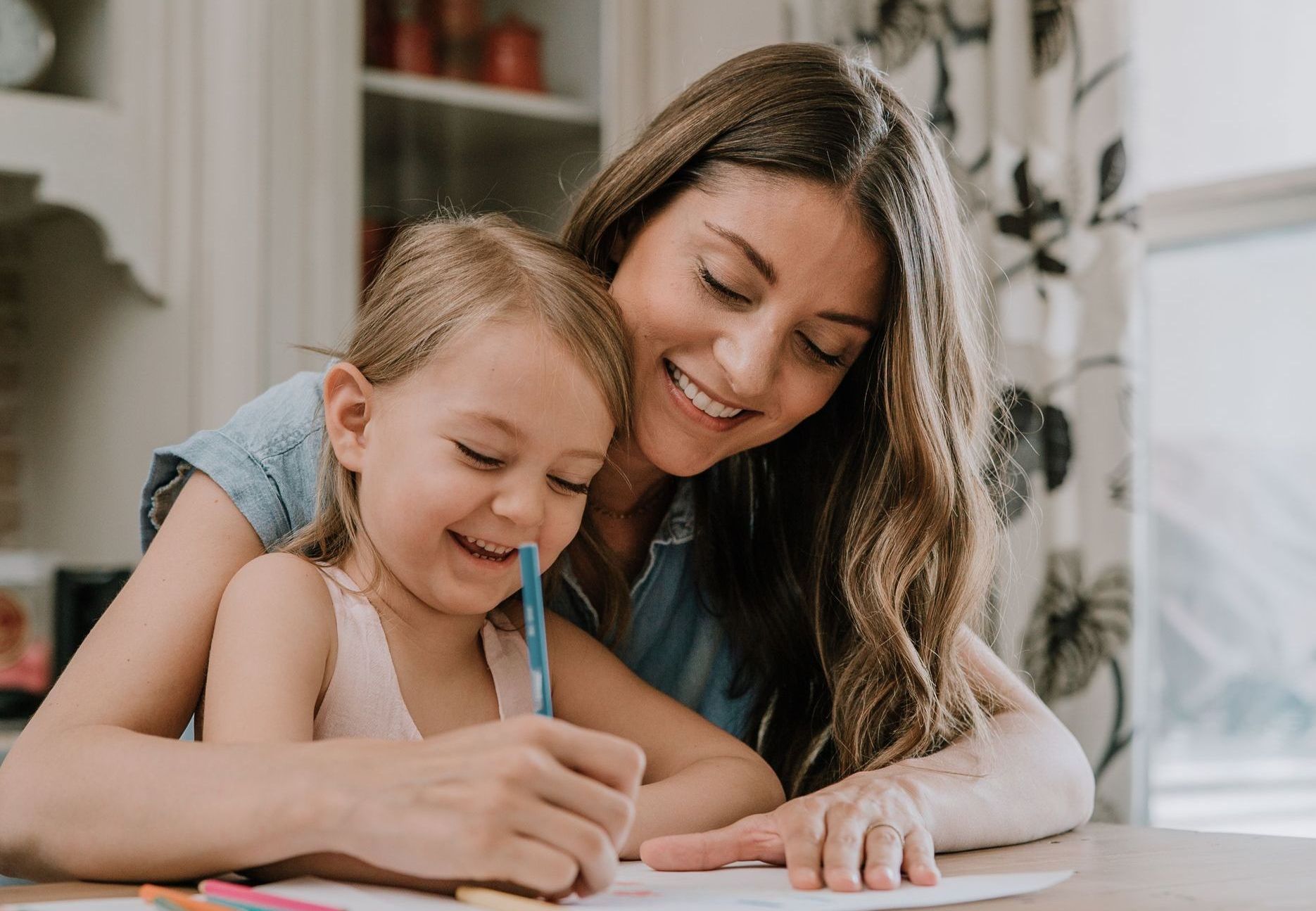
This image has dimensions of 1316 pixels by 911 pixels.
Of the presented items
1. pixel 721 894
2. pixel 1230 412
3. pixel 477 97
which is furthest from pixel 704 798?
A: pixel 477 97

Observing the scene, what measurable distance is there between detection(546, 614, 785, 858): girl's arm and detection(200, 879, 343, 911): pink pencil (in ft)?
1.12

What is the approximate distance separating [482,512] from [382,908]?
0.33 metres

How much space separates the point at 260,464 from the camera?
45.7 inches

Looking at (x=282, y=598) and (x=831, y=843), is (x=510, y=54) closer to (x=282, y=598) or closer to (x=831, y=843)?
(x=282, y=598)

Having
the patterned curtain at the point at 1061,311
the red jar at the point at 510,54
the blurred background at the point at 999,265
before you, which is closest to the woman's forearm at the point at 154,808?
the blurred background at the point at 999,265

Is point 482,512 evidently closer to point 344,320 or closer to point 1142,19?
point 344,320

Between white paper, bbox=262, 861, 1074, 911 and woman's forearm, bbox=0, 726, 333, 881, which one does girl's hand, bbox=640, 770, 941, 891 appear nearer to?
white paper, bbox=262, 861, 1074, 911

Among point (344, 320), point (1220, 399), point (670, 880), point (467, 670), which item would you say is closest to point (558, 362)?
point (467, 670)

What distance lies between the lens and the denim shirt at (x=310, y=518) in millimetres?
1148

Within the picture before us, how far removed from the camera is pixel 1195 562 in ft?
8.08

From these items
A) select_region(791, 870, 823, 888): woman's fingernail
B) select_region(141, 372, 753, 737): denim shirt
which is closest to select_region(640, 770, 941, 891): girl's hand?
select_region(791, 870, 823, 888): woman's fingernail

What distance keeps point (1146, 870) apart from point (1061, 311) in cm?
135

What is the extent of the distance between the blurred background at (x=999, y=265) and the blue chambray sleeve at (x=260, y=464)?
0.97 m

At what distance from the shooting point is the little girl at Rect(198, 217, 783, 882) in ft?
3.19
